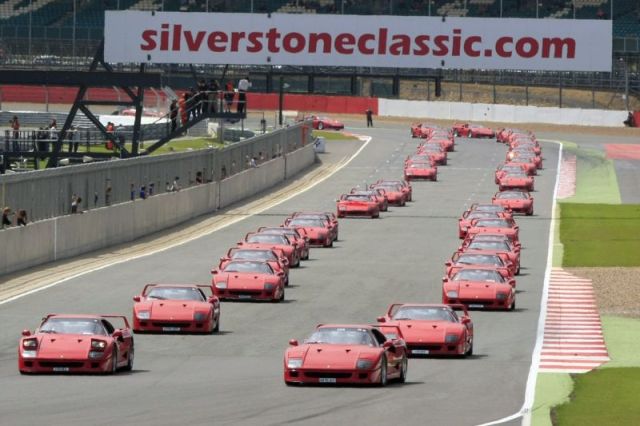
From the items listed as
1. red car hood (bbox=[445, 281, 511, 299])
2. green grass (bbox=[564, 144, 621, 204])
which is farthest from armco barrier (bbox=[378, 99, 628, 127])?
red car hood (bbox=[445, 281, 511, 299])

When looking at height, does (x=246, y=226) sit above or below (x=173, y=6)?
below

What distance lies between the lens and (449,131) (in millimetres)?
112688

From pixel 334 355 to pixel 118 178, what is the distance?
109ft

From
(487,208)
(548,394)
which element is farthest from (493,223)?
(548,394)

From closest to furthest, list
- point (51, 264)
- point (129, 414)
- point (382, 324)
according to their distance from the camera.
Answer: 1. point (129, 414)
2. point (382, 324)
3. point (51, 264)

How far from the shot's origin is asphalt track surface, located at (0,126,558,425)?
2206 cm

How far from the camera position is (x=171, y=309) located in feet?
110

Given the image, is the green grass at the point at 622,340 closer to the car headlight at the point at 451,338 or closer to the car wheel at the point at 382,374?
the car headlight at the point at 451,338

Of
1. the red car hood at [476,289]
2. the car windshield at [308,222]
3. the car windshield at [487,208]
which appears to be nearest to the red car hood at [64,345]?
the red car hood at [476,289]

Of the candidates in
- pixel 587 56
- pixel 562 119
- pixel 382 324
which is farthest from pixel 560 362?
pixel 562 119

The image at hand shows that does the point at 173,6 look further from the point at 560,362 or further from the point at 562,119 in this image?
the point at 560,362

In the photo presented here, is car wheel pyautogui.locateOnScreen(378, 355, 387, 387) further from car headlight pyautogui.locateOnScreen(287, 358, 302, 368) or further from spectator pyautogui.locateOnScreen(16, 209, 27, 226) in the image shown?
spectator pyautogui.locateOnScreen(16, 209, 27, 226)

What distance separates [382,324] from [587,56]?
27486 millimetres

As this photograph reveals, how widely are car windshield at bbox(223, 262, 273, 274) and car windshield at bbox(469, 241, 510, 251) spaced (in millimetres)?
8549
